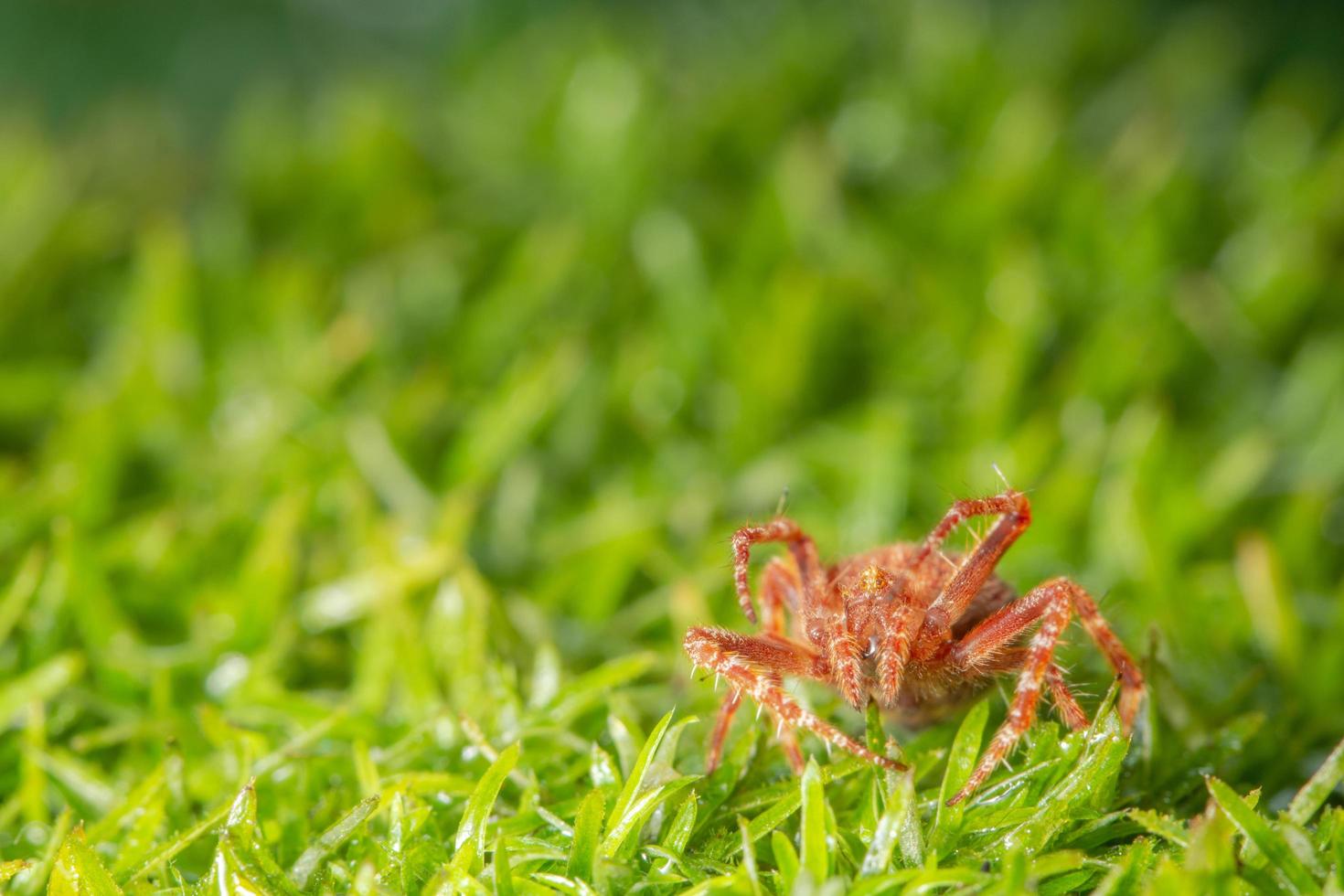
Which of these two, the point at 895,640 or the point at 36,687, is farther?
the point at 36,687

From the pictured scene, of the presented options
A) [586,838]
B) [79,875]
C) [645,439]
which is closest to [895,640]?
[586,838]

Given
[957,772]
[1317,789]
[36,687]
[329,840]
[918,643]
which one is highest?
[36,687]

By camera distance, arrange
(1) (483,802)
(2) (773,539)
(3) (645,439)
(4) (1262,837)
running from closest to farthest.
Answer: (4) (1262,837) < (1) (483,802) < (2) (773,539) < (3) (645,439)

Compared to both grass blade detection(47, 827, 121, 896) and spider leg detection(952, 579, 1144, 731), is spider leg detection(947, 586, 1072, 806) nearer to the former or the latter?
spider leg detection(952, 579, 1144, 731)

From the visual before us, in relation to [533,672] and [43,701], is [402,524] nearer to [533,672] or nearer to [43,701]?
[533,672]

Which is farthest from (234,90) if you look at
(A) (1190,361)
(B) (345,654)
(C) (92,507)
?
(A) (1190,361)

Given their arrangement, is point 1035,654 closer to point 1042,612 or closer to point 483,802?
point 1042,612
